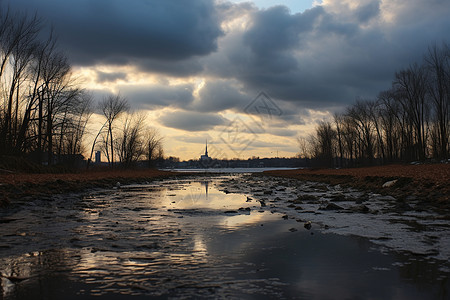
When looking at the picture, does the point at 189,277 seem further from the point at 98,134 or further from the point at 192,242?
the point at 98,134

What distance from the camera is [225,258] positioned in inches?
185

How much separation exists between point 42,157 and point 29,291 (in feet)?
119

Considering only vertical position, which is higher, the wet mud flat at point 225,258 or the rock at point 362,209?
the wet mud flat at point 225,258

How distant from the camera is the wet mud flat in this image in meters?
3.38

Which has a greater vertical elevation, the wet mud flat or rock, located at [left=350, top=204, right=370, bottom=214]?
the wet mud flat

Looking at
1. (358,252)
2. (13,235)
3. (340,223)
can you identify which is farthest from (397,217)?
(13,235)

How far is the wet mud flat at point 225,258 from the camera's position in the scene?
338cm

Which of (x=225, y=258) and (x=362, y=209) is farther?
(x=362, y=209)

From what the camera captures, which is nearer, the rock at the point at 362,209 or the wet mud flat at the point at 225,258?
the wet mud flat at the point at 225,258

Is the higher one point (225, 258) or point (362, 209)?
point (225, 258)

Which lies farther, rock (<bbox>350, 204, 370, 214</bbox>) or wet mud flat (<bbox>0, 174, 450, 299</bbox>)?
rock (<bbox>350, 204, 370, 214</bbox>)

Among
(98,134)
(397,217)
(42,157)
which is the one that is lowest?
(397,217)

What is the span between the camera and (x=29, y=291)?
327 centimetres

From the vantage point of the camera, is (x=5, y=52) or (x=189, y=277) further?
(x=5, y=52)
